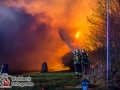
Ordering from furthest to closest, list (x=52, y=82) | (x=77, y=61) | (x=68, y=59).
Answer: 1. (x=68, y=59)
2. (x=77, y=61)
3. (x=52, y=82)

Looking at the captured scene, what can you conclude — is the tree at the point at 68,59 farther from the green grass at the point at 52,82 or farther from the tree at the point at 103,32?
the green grass at the point at 52,82

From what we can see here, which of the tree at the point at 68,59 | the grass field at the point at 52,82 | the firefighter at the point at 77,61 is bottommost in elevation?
the grass field at the point at 52,82

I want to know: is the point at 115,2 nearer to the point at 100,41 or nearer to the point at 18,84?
the point at 100,41

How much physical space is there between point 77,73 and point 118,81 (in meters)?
4.29

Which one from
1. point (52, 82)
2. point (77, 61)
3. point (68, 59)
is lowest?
point (52, 82)

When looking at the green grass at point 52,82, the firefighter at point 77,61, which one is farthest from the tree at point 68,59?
the green grass at point 52,82

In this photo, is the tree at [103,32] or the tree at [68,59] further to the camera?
the tree at [68,59]

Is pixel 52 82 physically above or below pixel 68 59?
below

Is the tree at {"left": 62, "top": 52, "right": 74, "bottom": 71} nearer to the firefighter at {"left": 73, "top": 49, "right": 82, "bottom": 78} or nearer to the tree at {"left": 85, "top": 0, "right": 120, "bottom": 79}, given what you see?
the tree at {"left": 85, "top": 0, "right": 120, "bottom": 79}

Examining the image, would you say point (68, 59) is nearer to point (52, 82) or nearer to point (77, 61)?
point (77, 61)

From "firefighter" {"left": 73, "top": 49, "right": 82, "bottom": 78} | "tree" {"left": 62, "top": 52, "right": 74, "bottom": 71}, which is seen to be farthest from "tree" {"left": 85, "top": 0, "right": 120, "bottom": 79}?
"tree" {"left": 62, "top": 52, "right": 74, "bottom": 71}

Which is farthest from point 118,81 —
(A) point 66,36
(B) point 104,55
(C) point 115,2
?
(A) point 66,36

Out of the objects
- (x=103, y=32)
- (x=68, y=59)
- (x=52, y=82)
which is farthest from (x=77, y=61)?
(x=68, y=59)

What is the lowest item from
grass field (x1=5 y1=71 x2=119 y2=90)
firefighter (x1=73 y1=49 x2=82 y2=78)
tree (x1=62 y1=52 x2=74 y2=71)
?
grass field (x1=5 y1=71 x2=119 y2=90)
